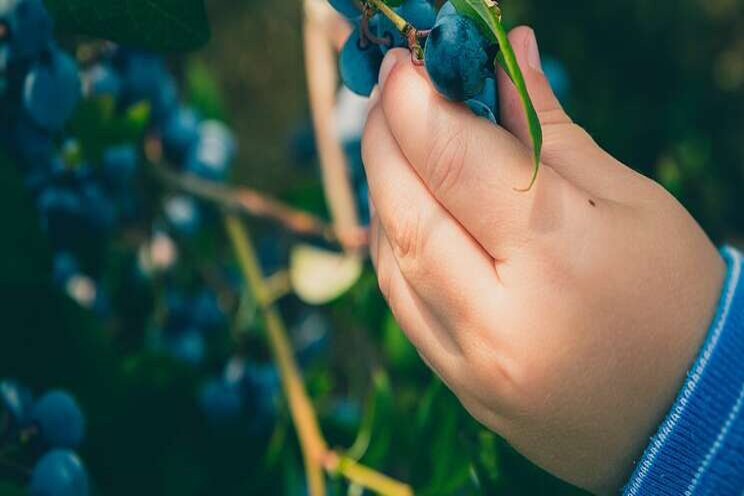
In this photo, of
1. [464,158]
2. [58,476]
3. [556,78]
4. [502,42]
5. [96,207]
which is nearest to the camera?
[502,42]

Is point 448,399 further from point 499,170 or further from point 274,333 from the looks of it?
point 499,170

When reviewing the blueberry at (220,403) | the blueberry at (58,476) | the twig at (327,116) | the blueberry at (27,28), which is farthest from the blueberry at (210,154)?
the blueberry at (58,476)

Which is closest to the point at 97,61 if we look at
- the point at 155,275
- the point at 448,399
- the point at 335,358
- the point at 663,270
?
the point at 155,275

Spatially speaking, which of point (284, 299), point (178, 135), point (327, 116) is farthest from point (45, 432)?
point (284, 299)

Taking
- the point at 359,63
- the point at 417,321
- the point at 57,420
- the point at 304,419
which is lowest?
the point at 304,419

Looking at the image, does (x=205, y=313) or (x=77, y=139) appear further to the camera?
(x=205, y=313)

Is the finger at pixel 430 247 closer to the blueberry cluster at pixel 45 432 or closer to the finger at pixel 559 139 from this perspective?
the finger at pixel 559 139

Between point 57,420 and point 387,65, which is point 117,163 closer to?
point 57,420
